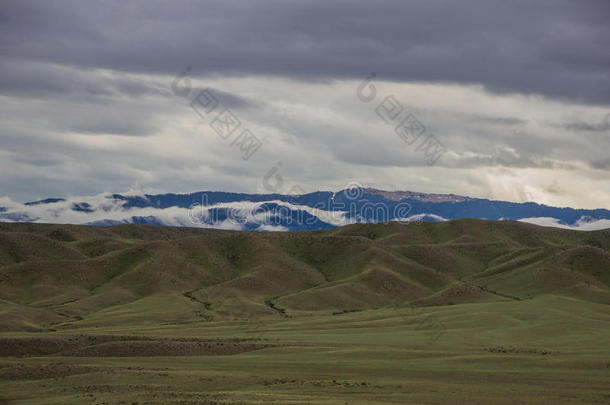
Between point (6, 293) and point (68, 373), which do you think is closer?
point (68, 373)

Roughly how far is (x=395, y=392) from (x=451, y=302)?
372 ft

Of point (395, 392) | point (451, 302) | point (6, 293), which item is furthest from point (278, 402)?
point (6, 293)

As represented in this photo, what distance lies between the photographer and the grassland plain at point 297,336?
196 ft

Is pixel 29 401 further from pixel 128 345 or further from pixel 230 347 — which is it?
pixel 230 347

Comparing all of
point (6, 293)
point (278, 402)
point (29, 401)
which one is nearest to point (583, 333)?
point (278, 402)

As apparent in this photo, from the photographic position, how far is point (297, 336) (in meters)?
106

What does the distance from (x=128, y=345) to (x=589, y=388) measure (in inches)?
1956

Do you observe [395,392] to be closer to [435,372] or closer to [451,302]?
[435,372]

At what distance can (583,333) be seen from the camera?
109 metres

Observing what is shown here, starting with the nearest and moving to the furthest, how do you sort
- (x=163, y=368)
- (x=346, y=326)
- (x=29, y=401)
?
(x=29, y=401) → (x=163, y=368) → (x=346, y=326)

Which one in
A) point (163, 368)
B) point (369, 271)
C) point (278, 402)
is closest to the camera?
point (278, 402)

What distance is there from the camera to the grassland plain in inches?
2351

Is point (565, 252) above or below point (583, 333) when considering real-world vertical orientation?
above

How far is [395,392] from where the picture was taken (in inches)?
2303
